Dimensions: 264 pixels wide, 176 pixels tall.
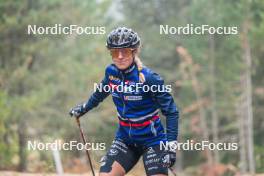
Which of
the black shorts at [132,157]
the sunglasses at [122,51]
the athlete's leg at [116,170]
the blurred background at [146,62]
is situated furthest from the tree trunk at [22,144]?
the sunglasses at [122,51]

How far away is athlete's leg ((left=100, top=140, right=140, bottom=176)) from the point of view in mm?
5445

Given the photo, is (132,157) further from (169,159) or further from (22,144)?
(22,144)

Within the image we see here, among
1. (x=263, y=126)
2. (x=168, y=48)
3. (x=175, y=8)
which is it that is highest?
(x=175, y=8)

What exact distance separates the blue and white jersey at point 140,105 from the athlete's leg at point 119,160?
0.29 feet

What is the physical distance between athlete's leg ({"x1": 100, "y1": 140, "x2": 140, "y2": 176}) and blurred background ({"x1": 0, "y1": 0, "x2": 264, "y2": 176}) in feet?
32.7

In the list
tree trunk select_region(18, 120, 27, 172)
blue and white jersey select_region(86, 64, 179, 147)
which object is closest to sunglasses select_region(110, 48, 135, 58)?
blue and white jersey select_region(86, 64, 179, 147)

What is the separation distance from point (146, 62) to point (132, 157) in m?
32.3

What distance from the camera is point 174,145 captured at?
523cm

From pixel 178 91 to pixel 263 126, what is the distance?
23.8ft

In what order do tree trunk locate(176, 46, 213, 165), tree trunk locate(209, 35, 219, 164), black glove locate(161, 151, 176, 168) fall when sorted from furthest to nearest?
tree trunk locate(176, 46, 213, 165)
tree trunk locate(209, 35, 219, 164)
black glove locate(161, 151, 176, 168)

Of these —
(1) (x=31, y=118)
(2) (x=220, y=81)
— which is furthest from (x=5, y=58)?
(2) (x=220, y=81)

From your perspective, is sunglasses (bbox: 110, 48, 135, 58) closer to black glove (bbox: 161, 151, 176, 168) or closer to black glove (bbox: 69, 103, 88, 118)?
black glove (bbox: 69, 103, 88, 118)

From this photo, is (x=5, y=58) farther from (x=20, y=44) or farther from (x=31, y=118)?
(x=31, y=118)

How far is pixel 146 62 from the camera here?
37.8 metres
